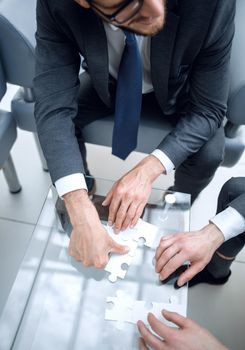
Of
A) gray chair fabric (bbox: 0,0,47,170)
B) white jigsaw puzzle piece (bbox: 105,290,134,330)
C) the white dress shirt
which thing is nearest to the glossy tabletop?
white jigsaw puzzle piece (bbox: 105,290,134,330)

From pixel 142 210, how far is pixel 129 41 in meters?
0.42

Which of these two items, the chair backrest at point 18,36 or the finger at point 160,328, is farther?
the chair backrest at point 18,36

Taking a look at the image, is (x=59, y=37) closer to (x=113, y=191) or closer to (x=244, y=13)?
(x=113, y=191)

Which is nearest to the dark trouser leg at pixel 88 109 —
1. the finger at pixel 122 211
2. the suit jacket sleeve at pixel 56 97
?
the suit jacket sleeve at pixel 56 97

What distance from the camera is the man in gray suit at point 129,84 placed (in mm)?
804

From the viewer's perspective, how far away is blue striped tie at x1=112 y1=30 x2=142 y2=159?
2.84ft

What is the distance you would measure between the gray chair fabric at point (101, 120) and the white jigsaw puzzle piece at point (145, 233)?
0.91 feet

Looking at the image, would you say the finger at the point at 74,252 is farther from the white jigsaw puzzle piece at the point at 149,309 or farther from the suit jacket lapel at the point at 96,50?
the suit jacket lapel at the point at 96,50

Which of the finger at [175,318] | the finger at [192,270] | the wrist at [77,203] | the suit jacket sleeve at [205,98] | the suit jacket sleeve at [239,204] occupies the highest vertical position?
the suit jacket sleeve at [205,98]

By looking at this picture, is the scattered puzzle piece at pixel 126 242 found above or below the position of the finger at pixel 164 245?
below

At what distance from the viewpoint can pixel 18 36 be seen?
958 millimetres

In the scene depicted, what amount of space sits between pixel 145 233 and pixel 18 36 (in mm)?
635

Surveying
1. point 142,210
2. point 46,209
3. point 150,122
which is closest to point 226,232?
point 142,210

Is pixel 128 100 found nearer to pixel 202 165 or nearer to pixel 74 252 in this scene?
pixel 202 165
